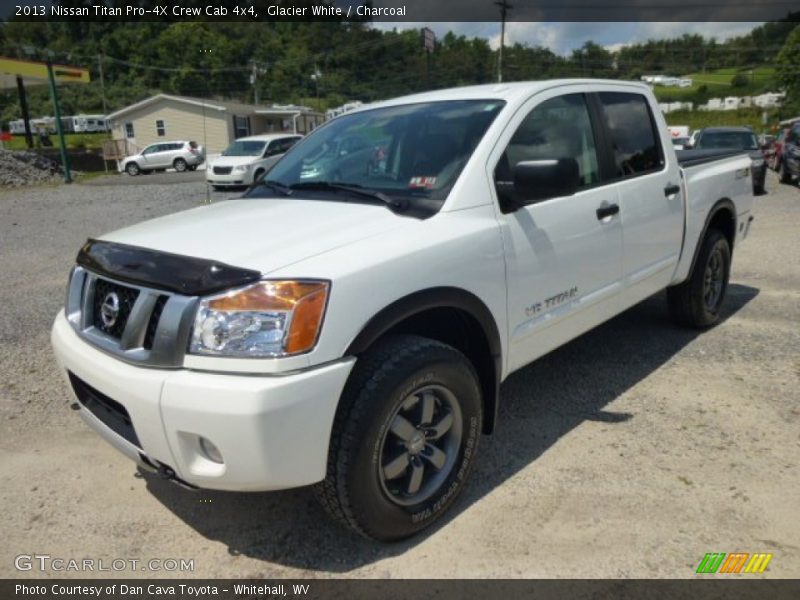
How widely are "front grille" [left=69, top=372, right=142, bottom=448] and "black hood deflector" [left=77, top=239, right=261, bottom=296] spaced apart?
48 centimetres

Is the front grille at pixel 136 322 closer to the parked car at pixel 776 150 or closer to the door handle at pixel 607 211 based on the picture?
the door handle at pixel 607 211

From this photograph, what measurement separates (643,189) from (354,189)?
194 cm

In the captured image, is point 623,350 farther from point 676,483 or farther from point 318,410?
point 318,410

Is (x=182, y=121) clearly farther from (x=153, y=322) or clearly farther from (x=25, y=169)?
(x=153, y=322)

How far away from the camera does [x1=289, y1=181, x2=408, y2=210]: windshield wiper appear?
108 inches

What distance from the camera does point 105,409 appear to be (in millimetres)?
2531

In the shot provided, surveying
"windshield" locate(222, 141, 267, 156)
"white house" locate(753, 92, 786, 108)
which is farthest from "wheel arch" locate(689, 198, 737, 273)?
"white house" locate(753, 92, 786, 108)

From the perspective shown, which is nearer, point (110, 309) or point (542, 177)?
point (110, 309)

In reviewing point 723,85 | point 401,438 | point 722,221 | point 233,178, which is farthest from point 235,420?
point 723,85

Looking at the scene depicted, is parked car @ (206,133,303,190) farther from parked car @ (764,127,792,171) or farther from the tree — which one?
the tree

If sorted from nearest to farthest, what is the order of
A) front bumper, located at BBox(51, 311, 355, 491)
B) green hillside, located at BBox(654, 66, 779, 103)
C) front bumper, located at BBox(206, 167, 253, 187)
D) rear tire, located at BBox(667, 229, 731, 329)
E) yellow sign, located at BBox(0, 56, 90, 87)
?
front bumper, located at BBox(51, 311, 355, 491) < rear tire, located at BBox(667, 229, 731, 329) < front bumper, located at BBox(206, 167, 253, 187) < yellow sign, located at BBox(0, 56, 90, 87) < green hillside, located at BBox(654, 66, 779, 103)

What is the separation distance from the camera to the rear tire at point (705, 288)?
4.77 m

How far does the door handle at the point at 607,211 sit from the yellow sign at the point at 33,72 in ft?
94.4

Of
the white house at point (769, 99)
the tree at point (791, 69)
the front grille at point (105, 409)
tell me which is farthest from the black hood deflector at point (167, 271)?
the white house at point (769, 99)
